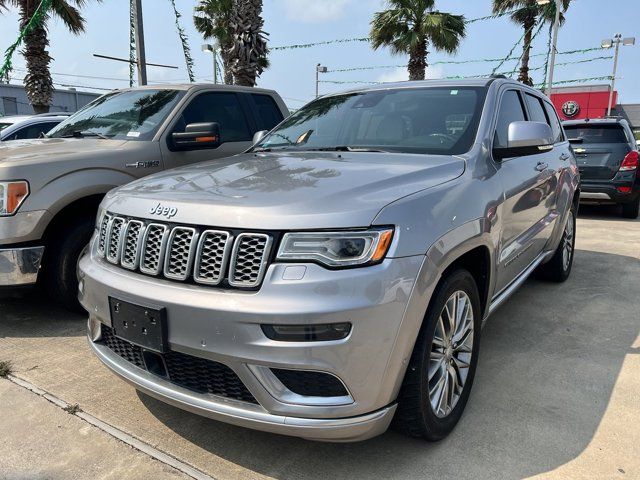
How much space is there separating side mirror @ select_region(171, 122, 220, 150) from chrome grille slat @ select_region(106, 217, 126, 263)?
1928 millimetres

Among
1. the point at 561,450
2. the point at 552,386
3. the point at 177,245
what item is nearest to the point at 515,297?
the point at 552,386

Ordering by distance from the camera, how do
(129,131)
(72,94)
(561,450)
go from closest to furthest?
(561,450) < (129,131) < (72,94)

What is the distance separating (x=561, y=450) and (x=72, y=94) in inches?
1235

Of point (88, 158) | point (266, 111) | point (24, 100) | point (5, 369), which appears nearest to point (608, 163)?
point (266, 111)

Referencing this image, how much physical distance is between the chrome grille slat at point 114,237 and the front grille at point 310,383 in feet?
3.45

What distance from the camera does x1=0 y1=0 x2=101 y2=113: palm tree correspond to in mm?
14461

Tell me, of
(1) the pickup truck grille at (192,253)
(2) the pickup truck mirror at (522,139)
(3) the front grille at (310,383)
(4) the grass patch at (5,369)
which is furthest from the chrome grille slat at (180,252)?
(2) the pickup truck mirror at (522,139)

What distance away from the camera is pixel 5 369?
323 centimetres

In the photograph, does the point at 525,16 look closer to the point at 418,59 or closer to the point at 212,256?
the point at 418,59

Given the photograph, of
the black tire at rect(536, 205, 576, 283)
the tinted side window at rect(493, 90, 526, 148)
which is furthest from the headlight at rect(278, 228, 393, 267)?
the black tire at rect(536, 205, 576, 283)

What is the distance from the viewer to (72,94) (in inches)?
1133

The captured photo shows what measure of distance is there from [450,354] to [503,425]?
0.48 m

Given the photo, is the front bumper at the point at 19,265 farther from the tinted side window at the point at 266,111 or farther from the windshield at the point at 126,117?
the tinted side window at the point at 266,111

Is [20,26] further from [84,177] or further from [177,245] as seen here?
[177,245]
